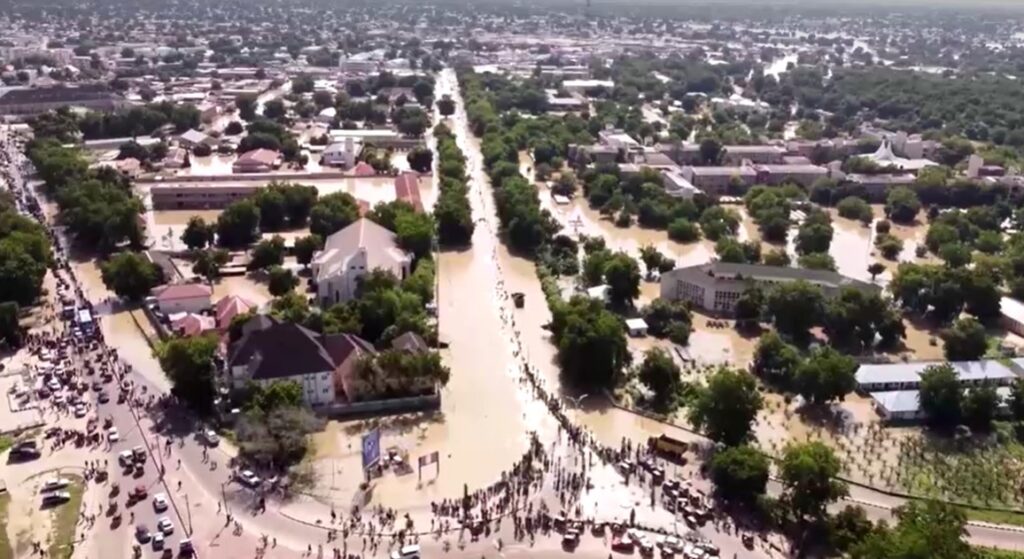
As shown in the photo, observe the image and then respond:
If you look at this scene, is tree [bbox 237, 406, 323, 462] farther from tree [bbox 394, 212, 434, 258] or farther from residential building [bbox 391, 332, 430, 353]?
tree [bbox 394, 212, 434, 258]

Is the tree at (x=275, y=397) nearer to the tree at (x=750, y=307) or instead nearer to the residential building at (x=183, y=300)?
the residential building at (x=183, y=300)

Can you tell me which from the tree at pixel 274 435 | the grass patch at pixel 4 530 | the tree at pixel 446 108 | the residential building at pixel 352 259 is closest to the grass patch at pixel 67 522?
the grass patch at pixel 4 530

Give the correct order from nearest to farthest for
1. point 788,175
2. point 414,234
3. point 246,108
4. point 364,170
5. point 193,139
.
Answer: point 414,234 < point 788,175 < point 364,170 < point 193,139 < point 246,108

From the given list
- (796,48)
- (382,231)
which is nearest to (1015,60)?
(796,48)

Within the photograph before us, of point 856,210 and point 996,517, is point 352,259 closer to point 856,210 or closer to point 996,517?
point 996,517

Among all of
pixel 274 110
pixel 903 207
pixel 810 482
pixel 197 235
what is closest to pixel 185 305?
pixel 197 235
